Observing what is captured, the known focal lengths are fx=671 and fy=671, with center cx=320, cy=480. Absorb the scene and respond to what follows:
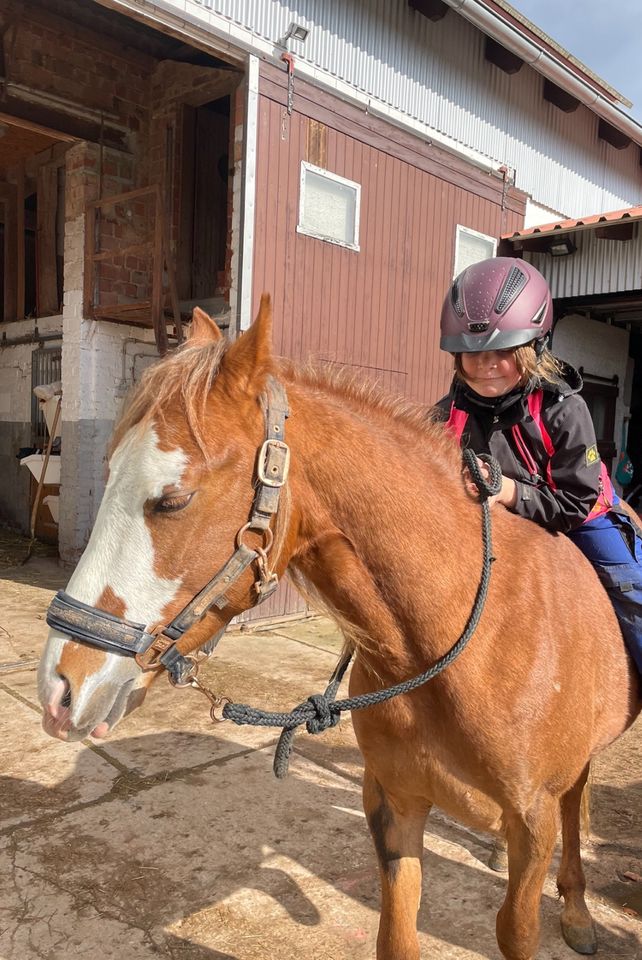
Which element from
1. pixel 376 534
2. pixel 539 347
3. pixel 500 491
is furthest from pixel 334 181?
pixel 376 534

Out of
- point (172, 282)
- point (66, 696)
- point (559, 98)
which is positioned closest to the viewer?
point (66, 696)

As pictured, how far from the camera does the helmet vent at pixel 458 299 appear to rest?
7.06 ft

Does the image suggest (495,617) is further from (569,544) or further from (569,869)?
(569,869)

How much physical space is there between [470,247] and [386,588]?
759 cm

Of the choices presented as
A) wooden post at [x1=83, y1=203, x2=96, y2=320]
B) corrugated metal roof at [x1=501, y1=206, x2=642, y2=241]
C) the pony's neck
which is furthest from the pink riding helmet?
wooden post at [x1=83, y1=203, x2=96, y2=320]

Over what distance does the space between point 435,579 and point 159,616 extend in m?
0.69

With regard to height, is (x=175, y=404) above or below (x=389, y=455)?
above

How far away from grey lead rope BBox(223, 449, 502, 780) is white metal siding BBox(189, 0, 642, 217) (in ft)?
17.3

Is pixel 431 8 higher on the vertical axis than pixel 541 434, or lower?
higher

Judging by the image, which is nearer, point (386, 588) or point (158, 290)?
point (386, 588)

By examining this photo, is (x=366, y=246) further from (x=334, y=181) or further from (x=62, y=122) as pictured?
(x=62, y=122)

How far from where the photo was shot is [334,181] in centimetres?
680

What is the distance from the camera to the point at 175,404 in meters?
1.53

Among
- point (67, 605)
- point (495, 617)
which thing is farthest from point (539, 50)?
point (67, 605)
